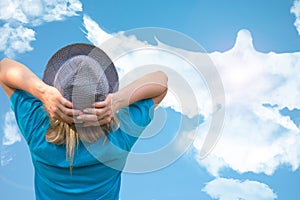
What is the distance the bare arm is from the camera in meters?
1.68

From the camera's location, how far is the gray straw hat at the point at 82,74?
67.2 inches

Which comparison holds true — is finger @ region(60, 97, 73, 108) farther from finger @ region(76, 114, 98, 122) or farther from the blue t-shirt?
the blue t-shirt

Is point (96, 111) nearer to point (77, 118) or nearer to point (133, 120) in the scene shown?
point (77, 118)

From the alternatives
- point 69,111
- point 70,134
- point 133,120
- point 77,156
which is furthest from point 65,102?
point 133,120

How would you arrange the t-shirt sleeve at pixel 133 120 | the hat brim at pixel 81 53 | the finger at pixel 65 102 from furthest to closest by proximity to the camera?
the t-shirt sleeve at pixel 133 120 < the hat brim at pixel 81 53 < the finger at pixel 65 102

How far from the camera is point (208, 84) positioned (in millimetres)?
1921

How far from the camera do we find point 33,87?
6.00 feet

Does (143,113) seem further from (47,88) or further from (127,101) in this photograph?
(47,88)

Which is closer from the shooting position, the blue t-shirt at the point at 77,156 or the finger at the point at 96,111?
the finger at the point at 96,111

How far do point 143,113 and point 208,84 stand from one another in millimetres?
277

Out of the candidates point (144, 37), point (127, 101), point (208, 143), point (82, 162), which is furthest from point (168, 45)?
point (82, 162)

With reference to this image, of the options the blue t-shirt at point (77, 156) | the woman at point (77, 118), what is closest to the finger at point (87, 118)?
the woman at point (77, 118)

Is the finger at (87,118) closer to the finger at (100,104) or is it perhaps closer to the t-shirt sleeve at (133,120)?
the finger at (100,104)

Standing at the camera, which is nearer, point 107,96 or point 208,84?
point 107,96
